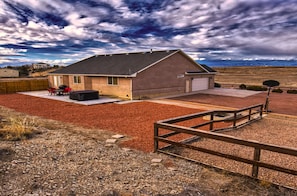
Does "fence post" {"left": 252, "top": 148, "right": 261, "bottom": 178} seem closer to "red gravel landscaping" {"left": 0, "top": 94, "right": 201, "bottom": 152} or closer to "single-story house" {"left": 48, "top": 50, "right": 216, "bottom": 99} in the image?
"red gravel landscaping" {"left": 0, "top": 94, "right": 201, "bottom": 152}

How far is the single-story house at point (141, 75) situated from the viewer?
72.7 ft

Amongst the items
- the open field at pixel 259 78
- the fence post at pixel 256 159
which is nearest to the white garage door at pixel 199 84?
the open field at pixel 259 78

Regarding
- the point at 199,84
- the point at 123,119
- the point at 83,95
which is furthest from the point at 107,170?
the point at 199,84

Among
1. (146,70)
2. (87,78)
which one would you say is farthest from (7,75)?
(146,70)

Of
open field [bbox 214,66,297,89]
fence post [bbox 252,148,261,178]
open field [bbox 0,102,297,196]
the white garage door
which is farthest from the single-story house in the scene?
fence post [bbox 252,148,261,178]

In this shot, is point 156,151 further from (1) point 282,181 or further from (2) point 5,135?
(2) point 5,135

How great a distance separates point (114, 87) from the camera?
23.1 meters

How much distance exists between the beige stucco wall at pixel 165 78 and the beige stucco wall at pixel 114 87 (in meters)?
0.73

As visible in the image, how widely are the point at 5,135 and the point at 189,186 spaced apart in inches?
295

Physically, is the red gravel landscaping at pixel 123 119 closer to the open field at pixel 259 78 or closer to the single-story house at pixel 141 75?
the single-story house at pixel 141 75

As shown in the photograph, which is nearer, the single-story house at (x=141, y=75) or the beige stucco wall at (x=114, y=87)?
the beige stucco wall at (x=114, y=87)

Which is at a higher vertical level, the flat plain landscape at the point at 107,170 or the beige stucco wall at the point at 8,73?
the beige stucco wall at the point at 8,73

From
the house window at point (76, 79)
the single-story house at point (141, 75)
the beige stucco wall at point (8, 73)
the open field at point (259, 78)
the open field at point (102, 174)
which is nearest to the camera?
the open field at point (102, 174)

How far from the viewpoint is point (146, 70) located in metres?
22.5
